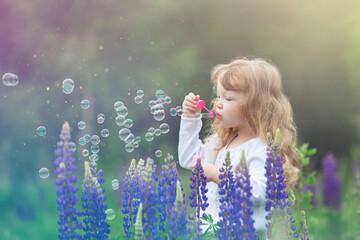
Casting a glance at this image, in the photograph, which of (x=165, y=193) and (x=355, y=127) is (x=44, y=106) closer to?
(x=165, y=193)

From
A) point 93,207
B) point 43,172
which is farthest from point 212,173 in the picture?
point 43,172

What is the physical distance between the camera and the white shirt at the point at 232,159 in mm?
2583

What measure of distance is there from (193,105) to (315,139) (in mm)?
4530

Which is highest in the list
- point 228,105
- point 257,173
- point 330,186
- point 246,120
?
point 228,105

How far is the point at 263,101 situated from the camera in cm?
305

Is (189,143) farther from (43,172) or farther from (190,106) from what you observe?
(43,172)

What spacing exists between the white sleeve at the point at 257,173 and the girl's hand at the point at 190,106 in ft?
1.64

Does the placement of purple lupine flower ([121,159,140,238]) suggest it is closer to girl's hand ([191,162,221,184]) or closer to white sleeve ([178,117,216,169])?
girl's hand ([191,162,221,184])

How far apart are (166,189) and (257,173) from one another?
0.63 metres

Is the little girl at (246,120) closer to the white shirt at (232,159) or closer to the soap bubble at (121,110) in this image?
the white shirt at (232,159)

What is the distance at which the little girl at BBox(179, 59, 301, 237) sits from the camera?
2928 mm

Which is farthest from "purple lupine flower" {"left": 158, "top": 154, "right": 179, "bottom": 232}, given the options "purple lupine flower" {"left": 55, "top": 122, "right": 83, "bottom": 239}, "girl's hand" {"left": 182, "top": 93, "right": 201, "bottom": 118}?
"girl's hand" {"left": 182, "top": 93, "right": 201, "bottom": 118}

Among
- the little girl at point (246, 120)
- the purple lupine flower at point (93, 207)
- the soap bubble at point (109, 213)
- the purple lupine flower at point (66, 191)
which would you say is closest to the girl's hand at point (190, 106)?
the little girl at point (246, 120)

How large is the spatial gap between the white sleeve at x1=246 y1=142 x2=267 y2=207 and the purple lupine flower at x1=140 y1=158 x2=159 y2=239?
0.57 metres
